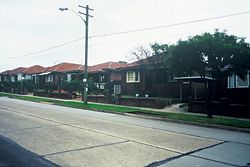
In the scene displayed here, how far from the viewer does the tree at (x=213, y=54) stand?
672 inches

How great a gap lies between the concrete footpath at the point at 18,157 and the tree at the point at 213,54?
1362 centimetres

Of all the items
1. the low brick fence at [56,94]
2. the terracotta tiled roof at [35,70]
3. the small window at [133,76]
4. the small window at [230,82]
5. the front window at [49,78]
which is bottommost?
the low brick fence at [56,94]

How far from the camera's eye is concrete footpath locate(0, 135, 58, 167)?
5723 millimetres

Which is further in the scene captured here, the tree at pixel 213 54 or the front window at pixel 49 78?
the front window at pixel 49 78

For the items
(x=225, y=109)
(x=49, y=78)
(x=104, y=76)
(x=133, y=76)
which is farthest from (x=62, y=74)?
(x=225, y=109)

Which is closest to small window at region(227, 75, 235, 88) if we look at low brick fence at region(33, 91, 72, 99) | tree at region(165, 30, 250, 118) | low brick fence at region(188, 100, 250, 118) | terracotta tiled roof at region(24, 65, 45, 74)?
low brick fence at region(188, 100, 250, 118)

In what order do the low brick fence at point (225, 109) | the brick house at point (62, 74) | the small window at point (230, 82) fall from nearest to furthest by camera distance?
1. the low brick fence at point (225, 109)
2. the small window at point (230, 82)
3. the brick house at point (62, 74)

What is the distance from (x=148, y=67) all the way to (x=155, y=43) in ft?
11.2

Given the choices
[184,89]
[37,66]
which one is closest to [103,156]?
Answer: [184,89]

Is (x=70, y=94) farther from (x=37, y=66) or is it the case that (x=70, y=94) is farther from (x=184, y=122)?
(x=37, y=66)

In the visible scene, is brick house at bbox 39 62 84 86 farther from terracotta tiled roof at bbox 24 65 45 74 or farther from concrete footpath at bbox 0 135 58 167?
concrete footpath at bbox 0 135 58 167

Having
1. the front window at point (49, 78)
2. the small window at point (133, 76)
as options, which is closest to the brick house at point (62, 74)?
the front window at point (49, 78)

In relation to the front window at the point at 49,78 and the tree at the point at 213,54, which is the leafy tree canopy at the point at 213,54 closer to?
the tree at the point at 213,54

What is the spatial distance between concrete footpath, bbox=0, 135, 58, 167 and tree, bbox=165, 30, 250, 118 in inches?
536
